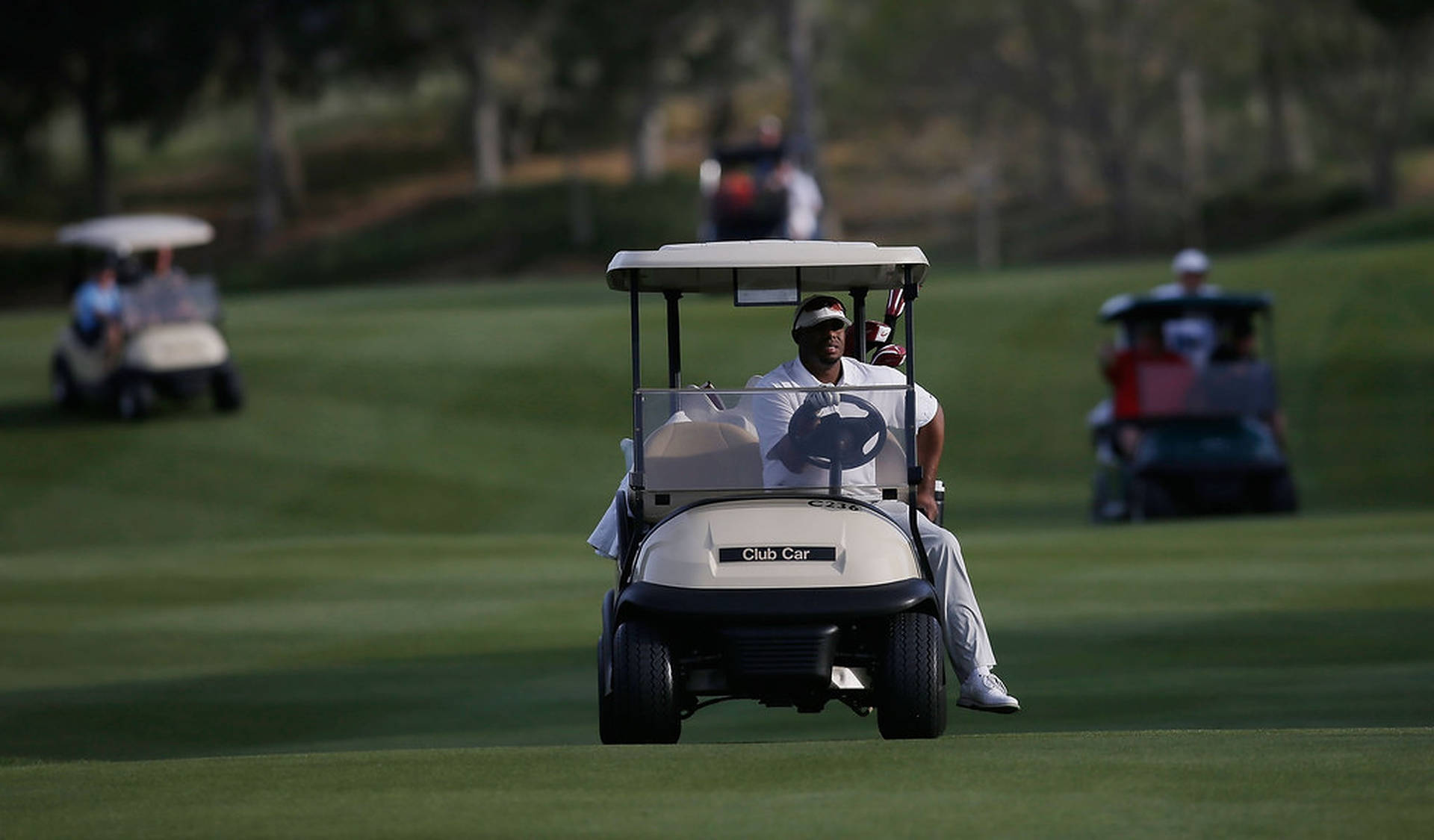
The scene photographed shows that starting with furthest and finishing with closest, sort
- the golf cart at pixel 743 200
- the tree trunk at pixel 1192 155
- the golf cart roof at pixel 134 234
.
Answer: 1. the tree trunk at pixel 1192 155
2. the golf cart at pixel 743 200
3. the golf cart roof at pixel 134 234

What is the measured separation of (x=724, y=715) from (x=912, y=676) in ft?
8.43

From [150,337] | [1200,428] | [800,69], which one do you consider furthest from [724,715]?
[800,69]

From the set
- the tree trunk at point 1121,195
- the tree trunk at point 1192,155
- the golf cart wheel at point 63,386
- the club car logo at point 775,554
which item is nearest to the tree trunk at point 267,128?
the tree trunk at point 1121,195

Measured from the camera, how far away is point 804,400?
308 inches

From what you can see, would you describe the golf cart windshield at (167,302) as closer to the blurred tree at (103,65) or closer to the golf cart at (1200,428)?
the golf cart at (1200,428)

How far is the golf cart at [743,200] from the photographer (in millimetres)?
32625

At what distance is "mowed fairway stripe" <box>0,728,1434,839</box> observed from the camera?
221 inches

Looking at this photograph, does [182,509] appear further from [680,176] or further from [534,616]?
[680,176]

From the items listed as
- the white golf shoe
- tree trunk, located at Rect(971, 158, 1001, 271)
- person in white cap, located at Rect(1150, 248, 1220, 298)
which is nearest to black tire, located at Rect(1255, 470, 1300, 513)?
person in white cap, located at Rect(1150, 248, 1220, 298)

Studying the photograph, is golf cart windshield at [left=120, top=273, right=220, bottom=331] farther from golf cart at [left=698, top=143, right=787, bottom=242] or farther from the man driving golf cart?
the man driving golf cart

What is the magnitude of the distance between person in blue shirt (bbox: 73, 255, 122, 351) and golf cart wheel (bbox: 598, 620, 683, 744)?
17652 mm

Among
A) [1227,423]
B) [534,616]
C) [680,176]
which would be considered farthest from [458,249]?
[534,616]

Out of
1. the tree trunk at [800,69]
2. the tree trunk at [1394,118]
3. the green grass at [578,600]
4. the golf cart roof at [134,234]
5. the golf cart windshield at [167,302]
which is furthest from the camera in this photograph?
the tree trunk at [800,69]

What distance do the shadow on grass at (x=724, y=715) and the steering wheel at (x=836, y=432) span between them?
1361 millimetres
